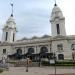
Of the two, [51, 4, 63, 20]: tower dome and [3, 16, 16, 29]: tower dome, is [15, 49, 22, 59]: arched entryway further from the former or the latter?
[51, 4, 63, 20]: tower dome

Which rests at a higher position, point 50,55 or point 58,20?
point 58,20

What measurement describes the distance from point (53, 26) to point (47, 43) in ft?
23.4

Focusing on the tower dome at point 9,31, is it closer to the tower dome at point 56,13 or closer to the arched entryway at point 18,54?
the arched entryway at point 18,54

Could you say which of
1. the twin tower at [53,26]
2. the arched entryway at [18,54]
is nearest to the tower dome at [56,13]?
the twin tower at [53,26]

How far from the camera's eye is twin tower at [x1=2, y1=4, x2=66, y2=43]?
6506cm

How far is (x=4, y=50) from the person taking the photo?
242 ft

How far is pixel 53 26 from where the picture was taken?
66.6 m

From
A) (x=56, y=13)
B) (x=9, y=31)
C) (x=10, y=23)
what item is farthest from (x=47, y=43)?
(x=10, y=23)

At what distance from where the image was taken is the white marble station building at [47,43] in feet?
200

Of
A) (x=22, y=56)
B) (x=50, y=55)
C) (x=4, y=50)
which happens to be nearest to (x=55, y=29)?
(x=50, y=55)

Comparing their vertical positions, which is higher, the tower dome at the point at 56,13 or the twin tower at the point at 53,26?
the tower dome at the point at 56,13

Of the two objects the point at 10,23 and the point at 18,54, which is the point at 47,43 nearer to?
the point at 18,54

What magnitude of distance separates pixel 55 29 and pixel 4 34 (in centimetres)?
2493

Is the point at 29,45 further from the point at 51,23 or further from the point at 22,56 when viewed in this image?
the point at 51,23
